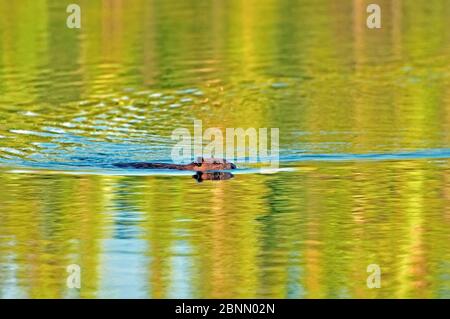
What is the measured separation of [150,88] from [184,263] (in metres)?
11.8

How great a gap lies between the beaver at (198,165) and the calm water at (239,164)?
28 centimetres

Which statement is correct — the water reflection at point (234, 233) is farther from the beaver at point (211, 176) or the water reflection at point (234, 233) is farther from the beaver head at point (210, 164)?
the beaver head at point (210, 164)

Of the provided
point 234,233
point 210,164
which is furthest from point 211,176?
point 234,233

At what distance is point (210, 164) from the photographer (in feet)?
58.6

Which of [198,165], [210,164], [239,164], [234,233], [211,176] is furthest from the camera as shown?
[239,164]

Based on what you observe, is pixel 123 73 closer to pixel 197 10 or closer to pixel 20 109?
pixel 20 109

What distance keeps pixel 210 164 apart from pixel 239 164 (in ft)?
2.89

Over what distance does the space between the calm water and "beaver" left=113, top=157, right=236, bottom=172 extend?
0.28 metres

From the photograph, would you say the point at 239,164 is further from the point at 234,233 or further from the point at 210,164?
the point at 234,233

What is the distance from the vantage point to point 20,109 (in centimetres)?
2302

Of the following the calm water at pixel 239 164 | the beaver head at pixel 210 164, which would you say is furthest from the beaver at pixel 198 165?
the calm water at pixel 239 164

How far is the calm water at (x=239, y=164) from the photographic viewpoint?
532 inches

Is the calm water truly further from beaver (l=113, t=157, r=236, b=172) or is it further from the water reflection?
beaver (l=113, t=157, r=236, b=172)
